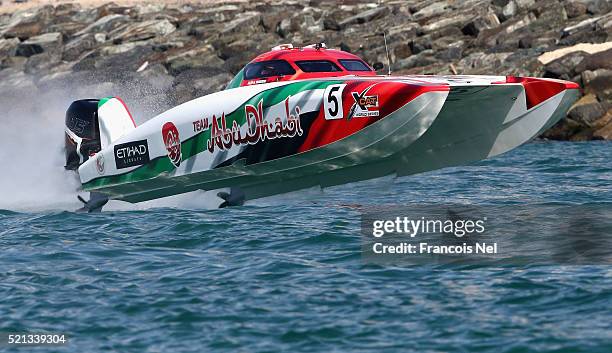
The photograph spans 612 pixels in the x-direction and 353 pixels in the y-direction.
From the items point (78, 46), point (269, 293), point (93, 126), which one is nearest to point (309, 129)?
point (93, 126)

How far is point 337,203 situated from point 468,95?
2.74m

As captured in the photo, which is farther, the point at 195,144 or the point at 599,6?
the point at 599,6

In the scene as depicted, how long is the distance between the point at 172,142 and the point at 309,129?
2.34m

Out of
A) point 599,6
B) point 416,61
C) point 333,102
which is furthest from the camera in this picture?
point 599,6

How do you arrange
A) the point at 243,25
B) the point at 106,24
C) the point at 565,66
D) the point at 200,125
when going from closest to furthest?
the point at 200,125
the point at 565,66
the point at 243,25
the point at 106,24

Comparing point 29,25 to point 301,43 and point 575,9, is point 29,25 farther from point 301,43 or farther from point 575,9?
point 575,9

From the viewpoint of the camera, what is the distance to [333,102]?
1166 cm

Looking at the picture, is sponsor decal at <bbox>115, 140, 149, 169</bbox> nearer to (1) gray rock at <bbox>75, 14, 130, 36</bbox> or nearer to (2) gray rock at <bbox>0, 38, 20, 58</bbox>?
(1) gray rock at <bbox>75, 14, 130, 36</bbox>

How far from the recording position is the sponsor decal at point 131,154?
13625 millimetres

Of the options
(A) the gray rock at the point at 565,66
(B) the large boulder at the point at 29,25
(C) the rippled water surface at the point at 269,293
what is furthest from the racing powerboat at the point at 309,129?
(B) the large boulder at the point at 29,25

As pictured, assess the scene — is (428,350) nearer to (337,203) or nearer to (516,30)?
(337,203)

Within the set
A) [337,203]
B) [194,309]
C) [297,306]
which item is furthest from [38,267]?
[337,203]

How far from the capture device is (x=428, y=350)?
238 inches

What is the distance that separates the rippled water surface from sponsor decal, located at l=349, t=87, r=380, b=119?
1259 millimetres
